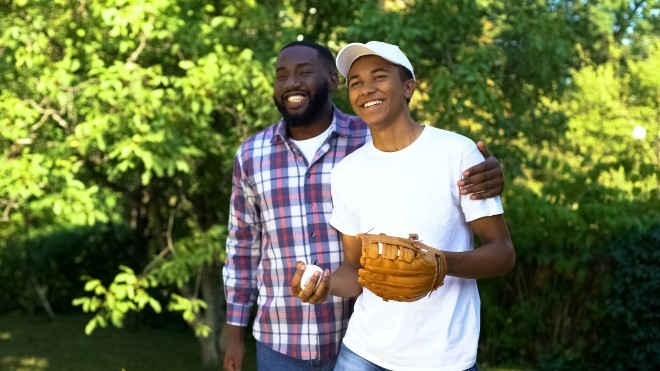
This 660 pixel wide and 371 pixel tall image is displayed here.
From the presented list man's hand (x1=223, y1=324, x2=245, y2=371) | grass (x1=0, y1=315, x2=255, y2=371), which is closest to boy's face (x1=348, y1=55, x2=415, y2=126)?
man's hand (x1=223, y1=324, x2=245, y2=371)

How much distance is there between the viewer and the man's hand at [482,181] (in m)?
2.29

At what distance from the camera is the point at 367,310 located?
248 centimetres

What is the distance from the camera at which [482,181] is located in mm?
2303

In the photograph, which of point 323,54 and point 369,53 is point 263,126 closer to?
point 323,54

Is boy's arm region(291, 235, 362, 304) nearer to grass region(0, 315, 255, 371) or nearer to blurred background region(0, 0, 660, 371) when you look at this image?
blurred background region(0, 0, 660, 371)

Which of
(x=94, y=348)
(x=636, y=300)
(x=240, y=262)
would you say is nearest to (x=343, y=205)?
(x=240, y=262)

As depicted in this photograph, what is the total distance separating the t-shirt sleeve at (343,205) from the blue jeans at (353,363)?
0.35 meters

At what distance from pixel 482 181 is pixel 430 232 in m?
0.19

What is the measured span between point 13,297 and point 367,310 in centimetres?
1652

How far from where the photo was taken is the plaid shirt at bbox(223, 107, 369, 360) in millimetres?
2998

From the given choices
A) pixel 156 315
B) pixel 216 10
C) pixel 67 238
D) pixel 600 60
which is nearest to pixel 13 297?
pixel 67 238

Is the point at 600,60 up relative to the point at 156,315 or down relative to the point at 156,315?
up

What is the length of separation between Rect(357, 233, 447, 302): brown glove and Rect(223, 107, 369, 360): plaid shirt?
797mm

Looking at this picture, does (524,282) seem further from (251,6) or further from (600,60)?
(600,60)
